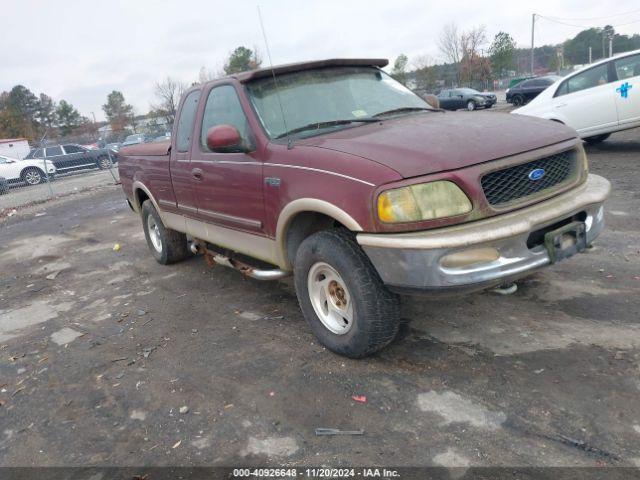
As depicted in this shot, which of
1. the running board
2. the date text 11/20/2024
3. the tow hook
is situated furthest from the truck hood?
the date text 11/20/2024

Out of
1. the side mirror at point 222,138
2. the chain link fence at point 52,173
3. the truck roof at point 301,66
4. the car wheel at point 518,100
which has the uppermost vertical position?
the truck roof at point 301,66

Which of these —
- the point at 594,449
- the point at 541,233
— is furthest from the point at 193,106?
the point at 594,449

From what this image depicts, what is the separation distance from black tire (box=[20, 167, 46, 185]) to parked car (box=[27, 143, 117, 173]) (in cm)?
117

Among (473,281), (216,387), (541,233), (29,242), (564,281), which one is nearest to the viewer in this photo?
(473,281)

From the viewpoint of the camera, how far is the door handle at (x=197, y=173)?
4371 mm

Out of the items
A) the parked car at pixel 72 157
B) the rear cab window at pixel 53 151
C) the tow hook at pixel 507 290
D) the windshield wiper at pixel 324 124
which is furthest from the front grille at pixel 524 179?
the rear cab window at pixel 53 151

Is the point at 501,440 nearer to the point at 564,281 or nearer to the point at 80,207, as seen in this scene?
the point at 564,281

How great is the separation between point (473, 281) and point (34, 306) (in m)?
4.83

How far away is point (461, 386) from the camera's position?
292 cm

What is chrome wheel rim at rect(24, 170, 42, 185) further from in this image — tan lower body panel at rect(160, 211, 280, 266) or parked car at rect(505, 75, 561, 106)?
parked car at rect(505, 75, 561, 106)

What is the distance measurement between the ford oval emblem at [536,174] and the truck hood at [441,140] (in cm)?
14

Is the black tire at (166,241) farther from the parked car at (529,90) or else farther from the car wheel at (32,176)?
the parked car at (529,90)

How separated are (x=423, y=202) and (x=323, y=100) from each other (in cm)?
158

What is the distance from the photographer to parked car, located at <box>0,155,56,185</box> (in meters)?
20.5
